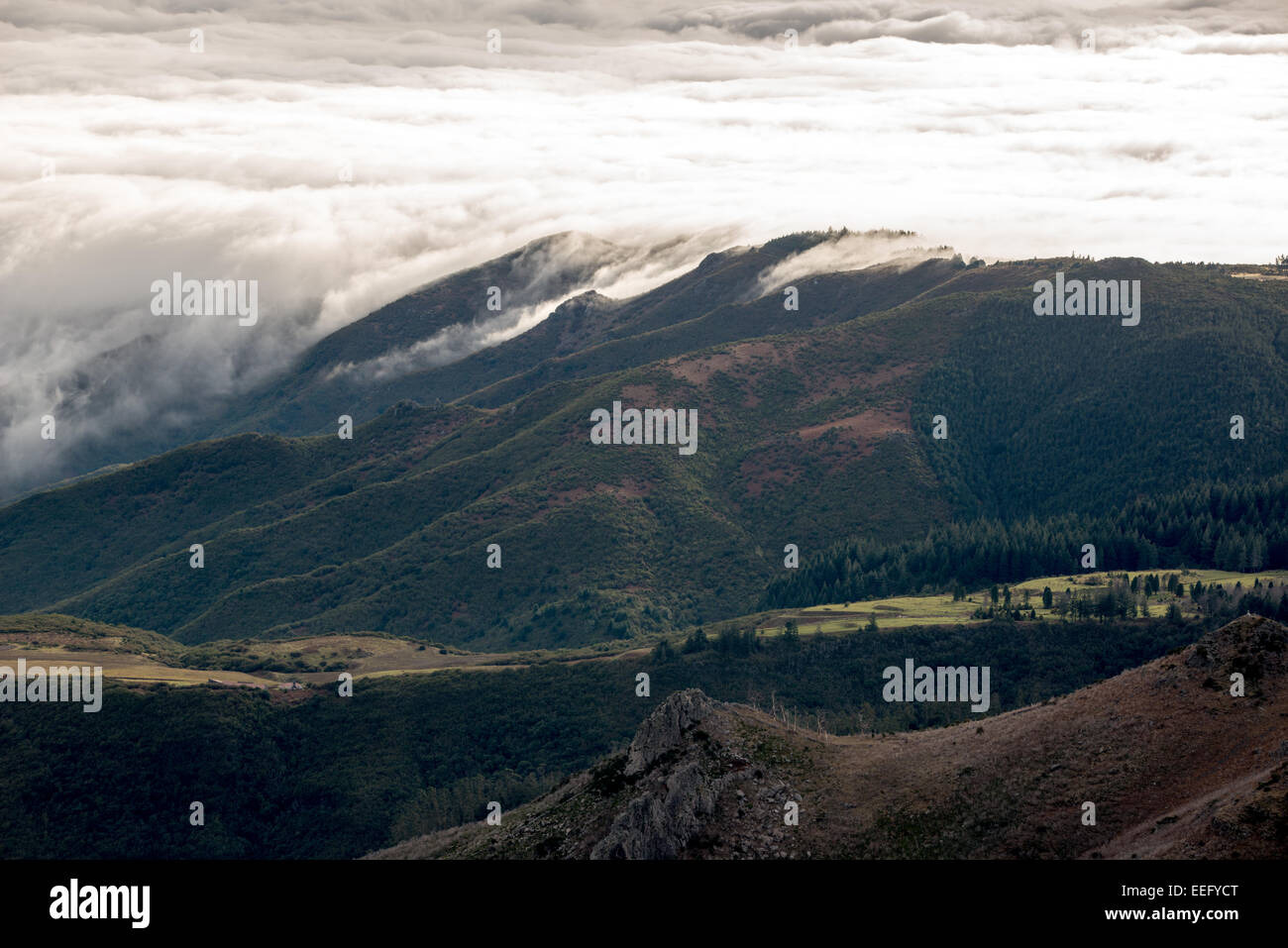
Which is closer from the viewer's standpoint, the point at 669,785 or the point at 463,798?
the point at 669,785

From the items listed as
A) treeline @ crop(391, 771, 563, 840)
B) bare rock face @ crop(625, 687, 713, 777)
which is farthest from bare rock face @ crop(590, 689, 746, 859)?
treeline @ crop(391, 771, 563, 840)

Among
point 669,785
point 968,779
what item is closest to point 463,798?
point 669,785

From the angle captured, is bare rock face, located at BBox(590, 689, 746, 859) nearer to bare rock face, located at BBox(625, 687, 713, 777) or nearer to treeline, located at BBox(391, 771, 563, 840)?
bare rock face, located at BBox(625, 687, 713, 777)

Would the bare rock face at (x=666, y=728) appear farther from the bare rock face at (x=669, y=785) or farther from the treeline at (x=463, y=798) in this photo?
the treeline at (x=463, y=798)

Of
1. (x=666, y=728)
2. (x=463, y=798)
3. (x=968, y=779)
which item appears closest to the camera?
(x=968, y=779)

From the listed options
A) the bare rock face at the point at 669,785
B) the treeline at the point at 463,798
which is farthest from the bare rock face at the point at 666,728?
the treeline at the point at 463,798

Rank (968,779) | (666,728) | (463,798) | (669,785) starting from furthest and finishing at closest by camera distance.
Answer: (463,798)
(666,728)
(669,785)
(968,779)

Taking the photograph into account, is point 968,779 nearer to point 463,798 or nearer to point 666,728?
point 666,728

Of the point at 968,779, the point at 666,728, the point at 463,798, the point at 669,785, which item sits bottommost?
the point at 463,798
